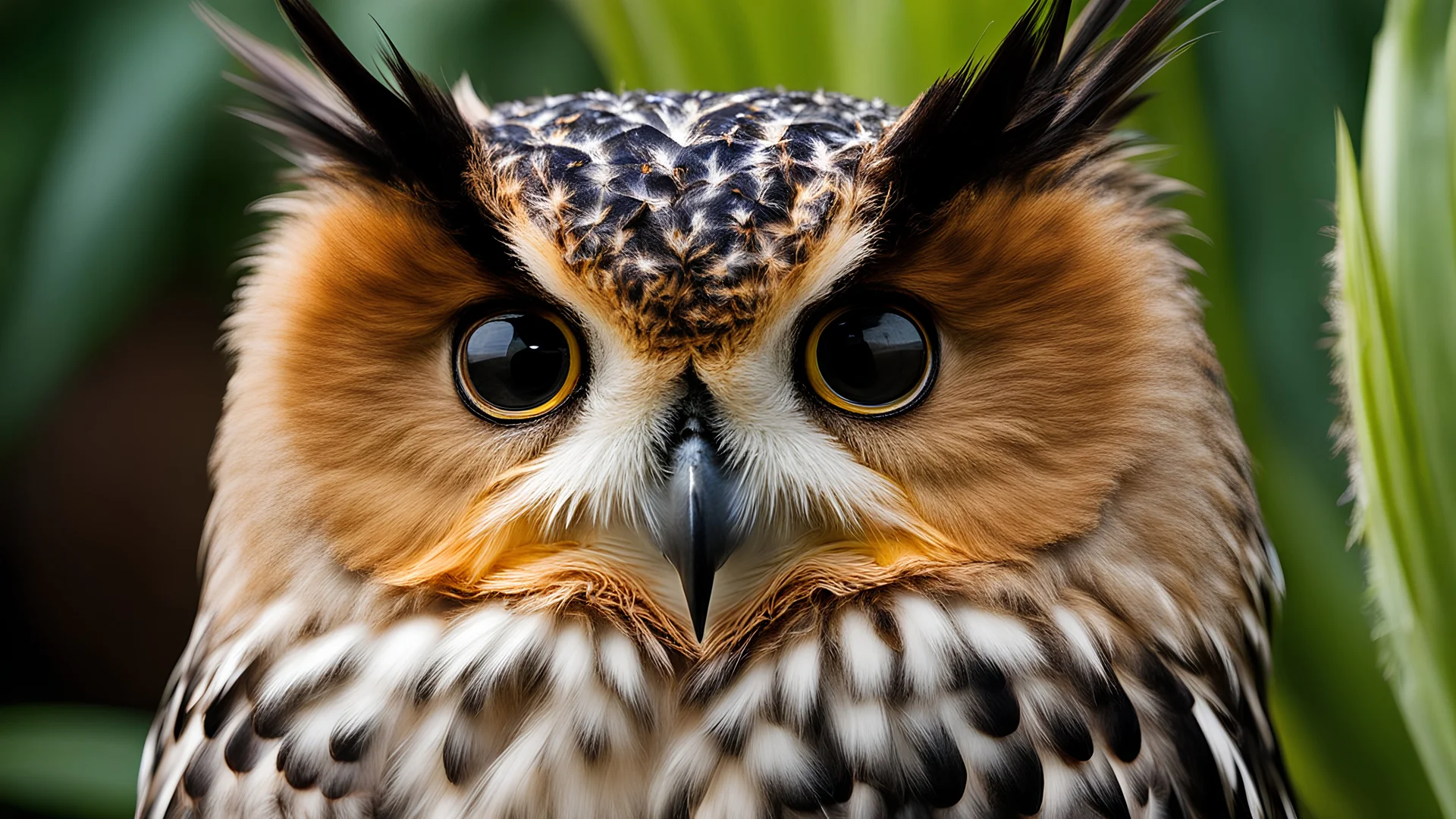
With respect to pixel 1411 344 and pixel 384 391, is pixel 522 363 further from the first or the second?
pixel 1411 344

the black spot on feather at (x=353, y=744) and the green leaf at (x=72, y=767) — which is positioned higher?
the black spot on feather at (x=353, y=744)

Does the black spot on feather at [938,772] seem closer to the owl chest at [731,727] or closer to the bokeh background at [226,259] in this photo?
the owl chest at [731,727]

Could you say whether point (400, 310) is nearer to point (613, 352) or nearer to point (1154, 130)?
point (613, 352)

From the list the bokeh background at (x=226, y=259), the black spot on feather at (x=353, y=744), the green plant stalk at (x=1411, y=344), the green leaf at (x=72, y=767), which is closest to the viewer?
the green plant stalk at (x=1411, y=344)

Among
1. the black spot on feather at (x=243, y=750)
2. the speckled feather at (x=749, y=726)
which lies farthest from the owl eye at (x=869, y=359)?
the black spot on feather at (x=243, y=750)

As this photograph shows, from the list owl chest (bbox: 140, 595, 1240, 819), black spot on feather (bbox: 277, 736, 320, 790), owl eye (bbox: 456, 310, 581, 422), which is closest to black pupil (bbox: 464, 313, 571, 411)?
owl eye (bbox: 456, 310, 581, 422)

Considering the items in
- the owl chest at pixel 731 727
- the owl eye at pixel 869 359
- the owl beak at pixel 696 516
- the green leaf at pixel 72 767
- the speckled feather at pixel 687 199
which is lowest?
the green leaf at pixel 72 767

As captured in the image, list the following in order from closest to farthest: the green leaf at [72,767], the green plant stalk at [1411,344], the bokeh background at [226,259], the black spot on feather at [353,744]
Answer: the green plant stalk at [1411,344]
the black spot on feather at [353,744]
the bokeh background at [226,259]
the green leaf at [72,767]

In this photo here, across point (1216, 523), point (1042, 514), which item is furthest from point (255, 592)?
point (1216, 523)
